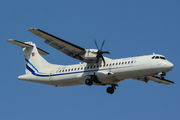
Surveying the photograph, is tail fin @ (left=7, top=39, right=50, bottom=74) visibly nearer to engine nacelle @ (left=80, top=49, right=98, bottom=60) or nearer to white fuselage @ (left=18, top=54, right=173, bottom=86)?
white fuselage @ (left=18, top=54, right=173, bottom=86)

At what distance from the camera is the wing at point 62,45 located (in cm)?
2030

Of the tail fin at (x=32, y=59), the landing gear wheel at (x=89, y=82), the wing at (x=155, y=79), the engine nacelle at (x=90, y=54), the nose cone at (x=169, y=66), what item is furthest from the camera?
the tail fin at (x=32, y=59)

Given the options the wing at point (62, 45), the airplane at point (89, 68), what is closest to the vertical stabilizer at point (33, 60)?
the airplane at point (89, 68)

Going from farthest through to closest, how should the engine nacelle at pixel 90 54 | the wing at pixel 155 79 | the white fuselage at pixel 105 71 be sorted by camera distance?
the wing at pixel 155 79
the engine nacelle at pixel 90 54
the white fuselage at pixel 105 71

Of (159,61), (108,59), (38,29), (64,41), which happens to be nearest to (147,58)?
(159,61)

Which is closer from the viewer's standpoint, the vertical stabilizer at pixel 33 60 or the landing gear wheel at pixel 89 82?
the landing gear wheel at pixel 89 82

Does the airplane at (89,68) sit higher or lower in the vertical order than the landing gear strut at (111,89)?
higher

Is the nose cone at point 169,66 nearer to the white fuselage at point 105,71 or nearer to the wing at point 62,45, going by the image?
the white fuselage at point 105,71

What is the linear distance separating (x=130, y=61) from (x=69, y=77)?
4.79 m

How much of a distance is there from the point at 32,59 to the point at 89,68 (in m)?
5.53

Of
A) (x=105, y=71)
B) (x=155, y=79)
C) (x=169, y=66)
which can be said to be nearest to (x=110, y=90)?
(x=105, y=71)

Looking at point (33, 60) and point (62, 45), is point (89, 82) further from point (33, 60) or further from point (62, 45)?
point (33, 60)

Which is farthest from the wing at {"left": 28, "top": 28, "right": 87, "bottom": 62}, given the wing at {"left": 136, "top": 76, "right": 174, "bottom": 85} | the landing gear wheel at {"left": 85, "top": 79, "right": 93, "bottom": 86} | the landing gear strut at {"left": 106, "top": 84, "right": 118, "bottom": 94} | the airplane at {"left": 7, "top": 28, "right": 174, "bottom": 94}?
the wing at {"left": 136, "top": 76, "right": 174, "bottom": 85}

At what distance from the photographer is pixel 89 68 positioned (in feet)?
70.9
